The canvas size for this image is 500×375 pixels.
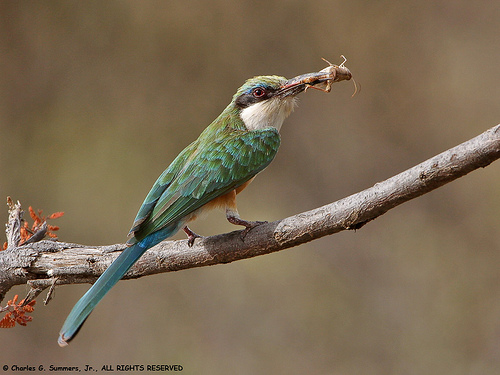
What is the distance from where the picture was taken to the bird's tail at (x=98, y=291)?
1.67 metres

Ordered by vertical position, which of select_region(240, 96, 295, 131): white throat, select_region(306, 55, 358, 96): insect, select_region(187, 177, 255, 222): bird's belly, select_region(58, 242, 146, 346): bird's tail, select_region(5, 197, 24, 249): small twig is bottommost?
select_region(58, 242, 146, 346): bird's tail

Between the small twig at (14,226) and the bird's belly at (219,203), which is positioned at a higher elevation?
the small twig at (14,226)

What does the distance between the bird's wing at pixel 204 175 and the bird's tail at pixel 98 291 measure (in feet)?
0.21

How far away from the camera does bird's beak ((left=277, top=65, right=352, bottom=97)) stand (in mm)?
2320

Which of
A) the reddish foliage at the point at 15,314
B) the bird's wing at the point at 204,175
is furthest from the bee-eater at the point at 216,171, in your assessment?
the reddish foliage at the point at 15,314

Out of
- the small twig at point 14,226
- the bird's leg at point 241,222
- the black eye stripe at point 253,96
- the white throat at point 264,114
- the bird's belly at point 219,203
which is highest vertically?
the black eye stripe at point 253,96

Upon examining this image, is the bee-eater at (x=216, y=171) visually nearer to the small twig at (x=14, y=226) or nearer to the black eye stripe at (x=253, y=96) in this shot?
the black eye stripe at (x=253, y=96)

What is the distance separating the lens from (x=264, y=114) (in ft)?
7.70

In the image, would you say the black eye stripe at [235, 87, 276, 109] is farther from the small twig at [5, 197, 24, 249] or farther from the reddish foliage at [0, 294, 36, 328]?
the reddish foliage at [0, 294, 36, 328]

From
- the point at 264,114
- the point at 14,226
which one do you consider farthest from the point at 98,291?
the point at 264,114

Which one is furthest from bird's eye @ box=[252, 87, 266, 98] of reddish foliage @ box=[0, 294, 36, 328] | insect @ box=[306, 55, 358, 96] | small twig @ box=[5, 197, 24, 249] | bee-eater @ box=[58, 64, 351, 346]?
reddish foliage @ box=[0, 294, 36, 328]

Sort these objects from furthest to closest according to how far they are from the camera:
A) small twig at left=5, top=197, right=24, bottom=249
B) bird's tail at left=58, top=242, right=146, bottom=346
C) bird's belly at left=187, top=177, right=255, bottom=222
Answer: small twig at left=5, top=197, right=24, bottom=249 → bird's belly at left=187, top=177, right=255, bottom=222 → bird's tail at left=58, top=242, right=146, bottom=346

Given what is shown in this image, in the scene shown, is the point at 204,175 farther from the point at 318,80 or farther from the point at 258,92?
the point at 318,80

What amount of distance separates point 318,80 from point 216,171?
2.16 ft
